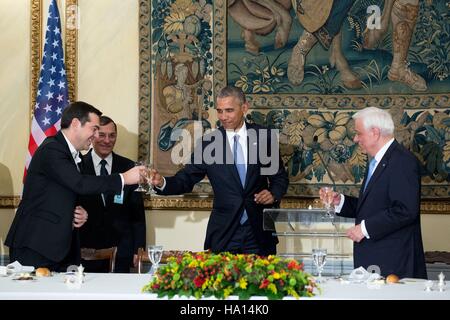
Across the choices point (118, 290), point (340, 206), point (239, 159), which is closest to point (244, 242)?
point (239, 159)

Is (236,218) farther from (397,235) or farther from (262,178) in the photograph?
(397,235)

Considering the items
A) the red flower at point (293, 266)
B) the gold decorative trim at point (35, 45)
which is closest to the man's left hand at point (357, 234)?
the red flower at point (293, 266)

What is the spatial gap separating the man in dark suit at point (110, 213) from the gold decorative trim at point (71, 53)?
764mm

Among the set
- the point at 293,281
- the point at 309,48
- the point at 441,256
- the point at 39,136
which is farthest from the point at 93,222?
the point at 293,281

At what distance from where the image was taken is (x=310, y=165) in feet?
24.5

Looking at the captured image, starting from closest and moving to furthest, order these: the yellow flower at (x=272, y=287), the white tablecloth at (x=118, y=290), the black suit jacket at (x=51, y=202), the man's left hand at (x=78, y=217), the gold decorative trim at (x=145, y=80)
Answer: the yellow flower at (x=272, y=287) < the white tablecloth at (x=118, y=290) < the black suit jacket at (x=51, y=202) < the man's left hand at (x=78, y=217) < the gold decorative trim at (x=145, y=80)

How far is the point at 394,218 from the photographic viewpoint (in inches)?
207

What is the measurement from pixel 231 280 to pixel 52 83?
3.95m

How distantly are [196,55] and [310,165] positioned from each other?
1.34 meters

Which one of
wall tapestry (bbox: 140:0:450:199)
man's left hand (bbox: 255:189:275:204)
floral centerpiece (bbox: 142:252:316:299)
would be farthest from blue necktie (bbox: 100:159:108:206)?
floral centerpiece (bbox: 142:252:316:299)

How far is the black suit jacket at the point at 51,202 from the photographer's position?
542 centimetres

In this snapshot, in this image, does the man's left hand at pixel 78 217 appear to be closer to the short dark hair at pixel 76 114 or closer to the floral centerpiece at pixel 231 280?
the short dark hair at pixel 76 114

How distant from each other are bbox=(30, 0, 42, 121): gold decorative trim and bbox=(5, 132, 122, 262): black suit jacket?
2.29m
